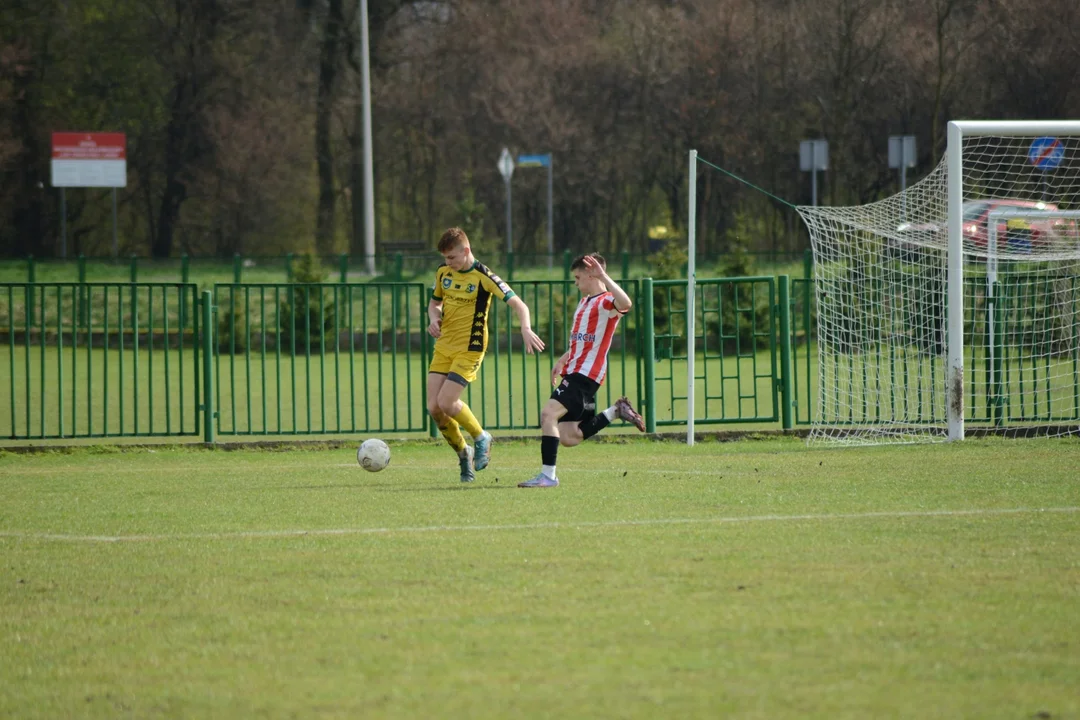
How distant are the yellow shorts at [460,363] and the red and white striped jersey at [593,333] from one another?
2.60 ft

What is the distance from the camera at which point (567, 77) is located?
42.2 m

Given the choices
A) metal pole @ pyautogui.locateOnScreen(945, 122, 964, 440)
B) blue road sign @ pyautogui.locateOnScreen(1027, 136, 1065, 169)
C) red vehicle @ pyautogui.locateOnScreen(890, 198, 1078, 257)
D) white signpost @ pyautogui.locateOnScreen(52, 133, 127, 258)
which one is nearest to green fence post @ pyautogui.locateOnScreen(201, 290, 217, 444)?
metal pole @ pyautogui.locateOnScreen(945, 122, 964, 440)

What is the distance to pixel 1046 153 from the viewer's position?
600 inches

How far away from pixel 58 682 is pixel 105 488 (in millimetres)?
6038

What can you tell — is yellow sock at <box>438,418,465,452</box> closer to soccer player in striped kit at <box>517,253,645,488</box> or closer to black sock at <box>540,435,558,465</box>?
soccer player in striped kit at <box>517,253,645,488</box>

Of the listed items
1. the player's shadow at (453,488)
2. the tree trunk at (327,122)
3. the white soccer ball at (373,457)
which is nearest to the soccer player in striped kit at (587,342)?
the player's shadow at (453,488)

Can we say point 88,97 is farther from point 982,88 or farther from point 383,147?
point 982,88

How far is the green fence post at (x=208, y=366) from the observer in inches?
562

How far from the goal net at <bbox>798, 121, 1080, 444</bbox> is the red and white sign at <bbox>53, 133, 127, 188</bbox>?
82.7ft

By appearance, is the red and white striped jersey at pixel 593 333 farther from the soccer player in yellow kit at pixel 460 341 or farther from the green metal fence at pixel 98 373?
the green metal fence at pixel 98 373

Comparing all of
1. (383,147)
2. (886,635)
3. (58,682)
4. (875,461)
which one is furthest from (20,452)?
(383,147)

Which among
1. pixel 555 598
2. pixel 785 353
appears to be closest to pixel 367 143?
pixel 785 353

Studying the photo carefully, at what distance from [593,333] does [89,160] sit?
102 ft

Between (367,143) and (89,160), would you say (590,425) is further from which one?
(89,160)
